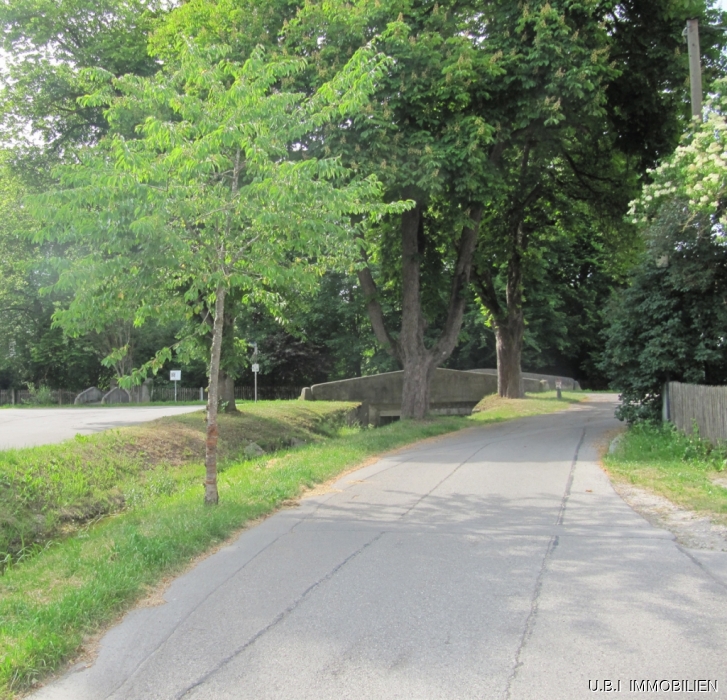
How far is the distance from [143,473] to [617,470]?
8.54 meters

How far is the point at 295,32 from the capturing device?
17.7 metres

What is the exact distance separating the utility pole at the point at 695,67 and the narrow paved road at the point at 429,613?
10.3 m

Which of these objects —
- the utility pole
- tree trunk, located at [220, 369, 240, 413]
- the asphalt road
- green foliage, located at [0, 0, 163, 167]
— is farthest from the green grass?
green foliage, located at [0, 0, 163, 167]

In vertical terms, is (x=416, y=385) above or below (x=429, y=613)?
above

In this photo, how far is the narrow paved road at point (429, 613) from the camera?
4395 mm

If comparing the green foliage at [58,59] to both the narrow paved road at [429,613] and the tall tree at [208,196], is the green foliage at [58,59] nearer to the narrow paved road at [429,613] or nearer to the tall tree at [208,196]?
the tall tree at [208,196]

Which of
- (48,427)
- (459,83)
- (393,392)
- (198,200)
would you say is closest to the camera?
(198,200)

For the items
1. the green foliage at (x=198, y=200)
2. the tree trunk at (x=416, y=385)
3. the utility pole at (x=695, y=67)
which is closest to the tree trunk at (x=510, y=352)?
the tree trunk at (x=416, y=385)

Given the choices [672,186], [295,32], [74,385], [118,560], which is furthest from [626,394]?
[74,385]

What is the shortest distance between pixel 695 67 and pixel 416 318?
9782 millimetres

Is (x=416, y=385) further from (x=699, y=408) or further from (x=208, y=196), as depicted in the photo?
(x=208, y=196)

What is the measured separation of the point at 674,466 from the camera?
480 inches

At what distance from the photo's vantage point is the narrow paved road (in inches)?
173

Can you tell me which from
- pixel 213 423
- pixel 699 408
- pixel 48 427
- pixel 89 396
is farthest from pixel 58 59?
pixel 89 396
